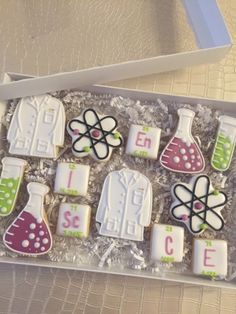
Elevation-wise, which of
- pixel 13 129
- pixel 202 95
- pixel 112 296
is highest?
pixel 202 95

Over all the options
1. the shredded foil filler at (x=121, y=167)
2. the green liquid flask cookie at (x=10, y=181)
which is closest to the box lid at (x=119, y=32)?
the shredded foil filler at (x=121, y=167)

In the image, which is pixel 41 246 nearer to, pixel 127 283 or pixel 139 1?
pixel 127 283

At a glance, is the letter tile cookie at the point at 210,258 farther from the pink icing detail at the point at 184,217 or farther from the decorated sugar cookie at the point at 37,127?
the decorated sugar cookie at the point at 37,127

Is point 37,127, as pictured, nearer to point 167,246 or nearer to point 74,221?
point 74,221

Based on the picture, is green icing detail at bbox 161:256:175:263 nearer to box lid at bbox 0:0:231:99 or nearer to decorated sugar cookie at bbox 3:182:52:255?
decorated sugar cookie at bbox 3:182:52:255

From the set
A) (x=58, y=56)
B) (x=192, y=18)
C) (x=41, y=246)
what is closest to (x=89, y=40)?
(x=58, y=56)
